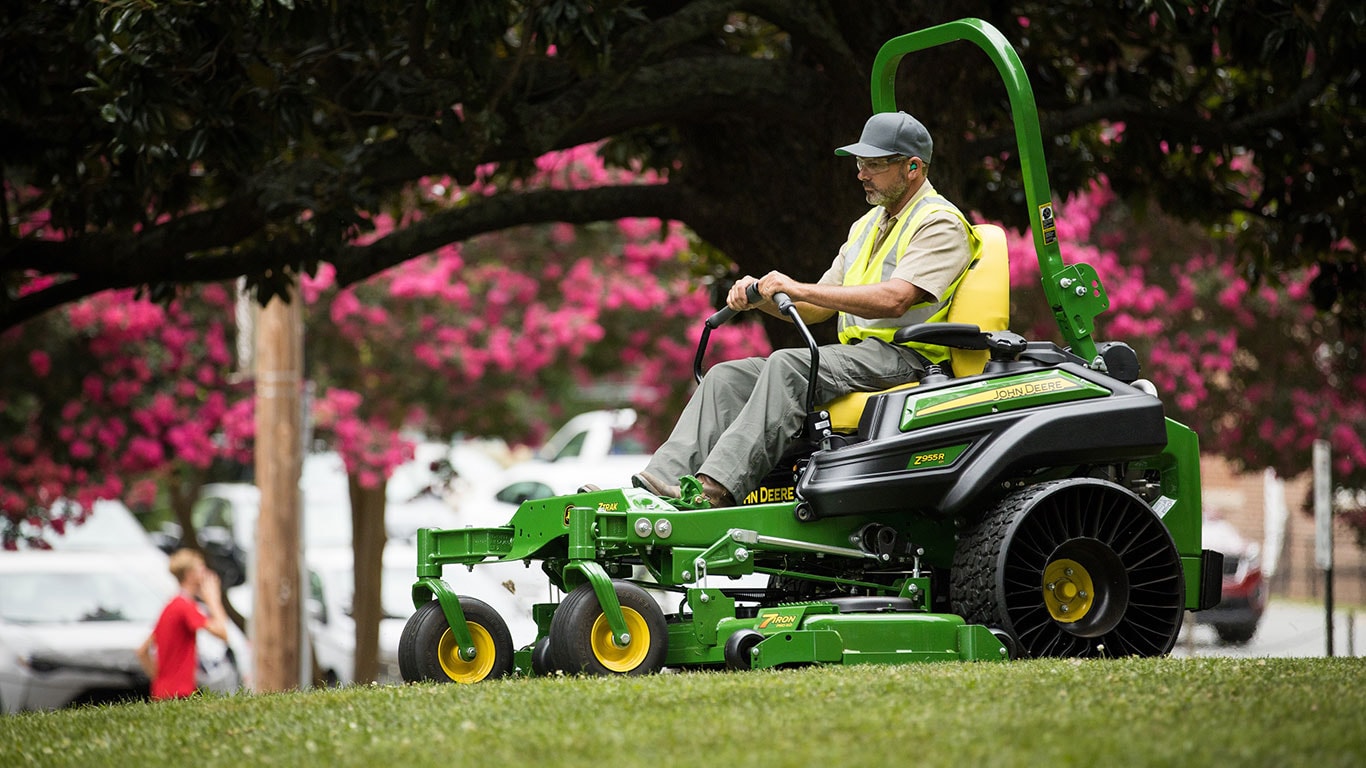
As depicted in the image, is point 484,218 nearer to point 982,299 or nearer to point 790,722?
point 982,299

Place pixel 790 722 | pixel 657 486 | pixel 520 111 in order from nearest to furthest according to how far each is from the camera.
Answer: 1. pixel 790 722
2. pixel 657 486
3. pixel 520 111

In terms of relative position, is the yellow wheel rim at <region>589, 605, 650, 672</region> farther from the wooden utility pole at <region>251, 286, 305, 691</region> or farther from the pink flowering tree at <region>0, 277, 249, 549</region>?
the pink flowering tree at <region>0, 277, 249, 549</region>

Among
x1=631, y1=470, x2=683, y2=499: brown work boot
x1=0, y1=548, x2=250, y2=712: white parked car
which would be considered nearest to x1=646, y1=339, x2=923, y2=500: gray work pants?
x1=631, y1=470, x2=683, y2=499: brown work boot

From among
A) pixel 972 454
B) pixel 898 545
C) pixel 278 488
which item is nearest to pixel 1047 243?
pixel 972 454

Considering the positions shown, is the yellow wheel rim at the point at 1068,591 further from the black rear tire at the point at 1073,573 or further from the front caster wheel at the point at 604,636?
the front caster wheel at the point at 604,636

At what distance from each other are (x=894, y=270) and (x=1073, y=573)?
53.7 inches

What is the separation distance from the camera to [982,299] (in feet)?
22.5

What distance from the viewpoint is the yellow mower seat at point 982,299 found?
6832 mm

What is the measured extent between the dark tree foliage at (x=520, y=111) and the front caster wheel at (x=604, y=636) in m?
2.79

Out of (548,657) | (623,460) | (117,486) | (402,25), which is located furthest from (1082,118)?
(623,460)

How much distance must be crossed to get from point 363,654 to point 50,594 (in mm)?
2912

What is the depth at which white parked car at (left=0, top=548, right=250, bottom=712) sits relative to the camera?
590 inches

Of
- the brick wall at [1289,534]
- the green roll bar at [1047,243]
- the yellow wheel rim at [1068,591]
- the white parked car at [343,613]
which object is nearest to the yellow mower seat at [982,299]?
the green roll bar at [1047,243]

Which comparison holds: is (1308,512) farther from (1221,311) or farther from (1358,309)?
(1358,309)
